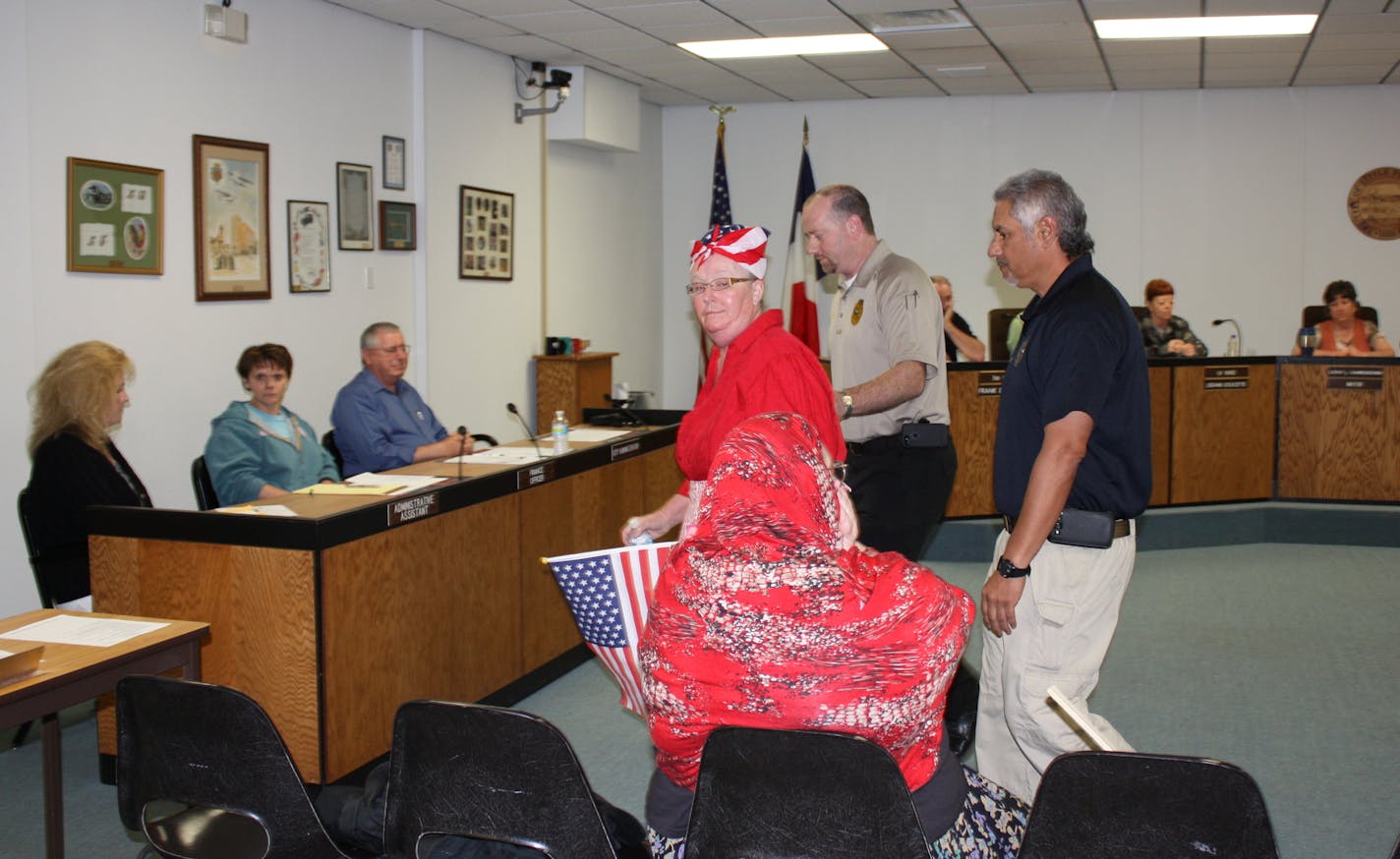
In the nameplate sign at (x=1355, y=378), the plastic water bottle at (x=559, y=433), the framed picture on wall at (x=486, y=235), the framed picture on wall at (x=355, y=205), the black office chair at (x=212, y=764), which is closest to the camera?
the black office chair at (x=212, y=764)

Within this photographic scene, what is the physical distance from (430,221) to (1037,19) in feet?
12.5

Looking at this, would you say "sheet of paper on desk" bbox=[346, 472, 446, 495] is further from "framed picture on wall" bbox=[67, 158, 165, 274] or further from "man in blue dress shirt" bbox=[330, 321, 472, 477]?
"framed picture on wall" bbox=[67, 158, 165, 274]

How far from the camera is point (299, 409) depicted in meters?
6.44

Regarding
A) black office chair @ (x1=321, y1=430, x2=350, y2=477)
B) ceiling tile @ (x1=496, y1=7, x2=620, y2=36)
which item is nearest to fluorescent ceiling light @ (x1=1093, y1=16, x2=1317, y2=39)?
ceiling tile @ (x1=496, y1=7, x2=620, y2=36)

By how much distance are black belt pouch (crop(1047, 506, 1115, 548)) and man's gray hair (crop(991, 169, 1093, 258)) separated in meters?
0.58

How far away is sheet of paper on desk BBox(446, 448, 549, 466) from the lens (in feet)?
15.3

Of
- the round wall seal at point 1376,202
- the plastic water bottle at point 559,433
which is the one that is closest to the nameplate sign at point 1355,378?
the round wall seal at point 1376,202

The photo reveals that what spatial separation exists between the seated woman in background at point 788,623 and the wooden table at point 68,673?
4.45 feet

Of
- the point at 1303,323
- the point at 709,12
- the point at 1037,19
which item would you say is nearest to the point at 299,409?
the point at 709,12

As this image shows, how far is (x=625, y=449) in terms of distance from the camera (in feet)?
17.9

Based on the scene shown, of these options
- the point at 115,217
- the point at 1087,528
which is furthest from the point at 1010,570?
the point at 115,217

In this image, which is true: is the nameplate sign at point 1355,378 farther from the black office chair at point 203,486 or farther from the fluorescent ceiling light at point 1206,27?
the black office chair at point 203,486

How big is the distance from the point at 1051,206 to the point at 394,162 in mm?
5266

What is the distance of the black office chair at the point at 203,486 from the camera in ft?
15.4
